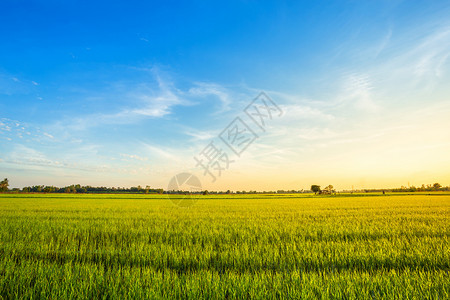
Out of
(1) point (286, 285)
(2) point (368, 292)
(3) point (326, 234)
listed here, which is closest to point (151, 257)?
A: (1) point (286, 285)

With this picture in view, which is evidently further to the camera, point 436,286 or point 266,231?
point 266,231

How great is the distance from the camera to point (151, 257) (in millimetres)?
4391

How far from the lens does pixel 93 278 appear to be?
10.8 ft

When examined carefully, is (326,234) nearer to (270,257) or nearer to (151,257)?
(270,257)

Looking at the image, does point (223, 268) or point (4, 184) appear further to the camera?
point (4, 184)

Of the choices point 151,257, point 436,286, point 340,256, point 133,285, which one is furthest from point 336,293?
point 151,257

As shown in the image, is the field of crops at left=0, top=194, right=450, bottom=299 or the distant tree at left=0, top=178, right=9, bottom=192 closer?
the field of crops at left=0, top=194, right=450, bottom=299

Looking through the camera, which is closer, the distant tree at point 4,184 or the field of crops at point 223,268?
the field of crops at point 223,268

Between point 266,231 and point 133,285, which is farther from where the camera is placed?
point 266,231

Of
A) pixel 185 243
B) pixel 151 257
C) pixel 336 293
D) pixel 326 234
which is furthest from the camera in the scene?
pixel 326 234

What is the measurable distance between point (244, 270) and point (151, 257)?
6.08 feet

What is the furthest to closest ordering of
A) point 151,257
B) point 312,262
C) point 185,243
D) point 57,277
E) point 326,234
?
1. point 326,234
2. point 185,243
3. point 151,257
4. point 312,262
5. point 57,277

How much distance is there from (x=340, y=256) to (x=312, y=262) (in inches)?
26.3

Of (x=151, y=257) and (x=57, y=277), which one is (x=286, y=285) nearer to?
(x=151, y=257)
